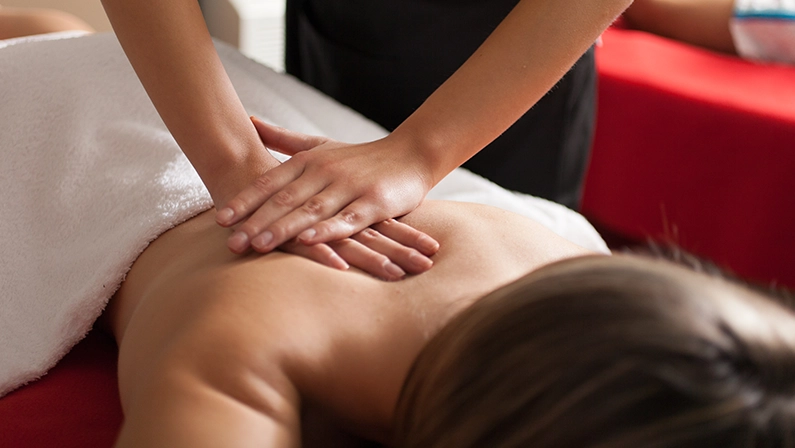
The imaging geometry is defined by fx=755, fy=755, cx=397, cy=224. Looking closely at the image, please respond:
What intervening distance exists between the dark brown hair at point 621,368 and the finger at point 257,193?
15.1 inches

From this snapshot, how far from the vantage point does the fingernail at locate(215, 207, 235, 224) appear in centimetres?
90

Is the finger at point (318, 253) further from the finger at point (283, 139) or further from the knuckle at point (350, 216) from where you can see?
the finger at point (283, 139)

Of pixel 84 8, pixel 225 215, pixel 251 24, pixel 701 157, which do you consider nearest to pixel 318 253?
pixel 225 215

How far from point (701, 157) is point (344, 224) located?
163 centimetres

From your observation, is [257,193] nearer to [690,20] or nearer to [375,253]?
[375,253]

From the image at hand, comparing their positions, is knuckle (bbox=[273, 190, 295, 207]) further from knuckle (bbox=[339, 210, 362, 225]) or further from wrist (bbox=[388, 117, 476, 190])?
wrist (bbox=[388, 117, 476, 190])

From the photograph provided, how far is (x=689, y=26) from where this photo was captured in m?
2.71

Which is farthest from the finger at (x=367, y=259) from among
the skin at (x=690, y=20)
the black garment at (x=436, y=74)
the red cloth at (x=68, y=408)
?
the skin at (x=690, y=20)

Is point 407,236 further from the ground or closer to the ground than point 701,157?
further from the ground

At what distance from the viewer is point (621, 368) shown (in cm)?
55

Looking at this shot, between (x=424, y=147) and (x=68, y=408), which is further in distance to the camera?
(x=424, y=147)

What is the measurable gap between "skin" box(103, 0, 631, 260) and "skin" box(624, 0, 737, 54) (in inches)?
64.6

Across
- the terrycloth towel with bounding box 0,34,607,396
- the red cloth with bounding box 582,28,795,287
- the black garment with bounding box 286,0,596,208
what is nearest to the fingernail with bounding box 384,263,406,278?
the terrycloth towel with bounding box 0,34,607,396

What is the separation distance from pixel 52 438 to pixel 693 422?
0.67 metres
